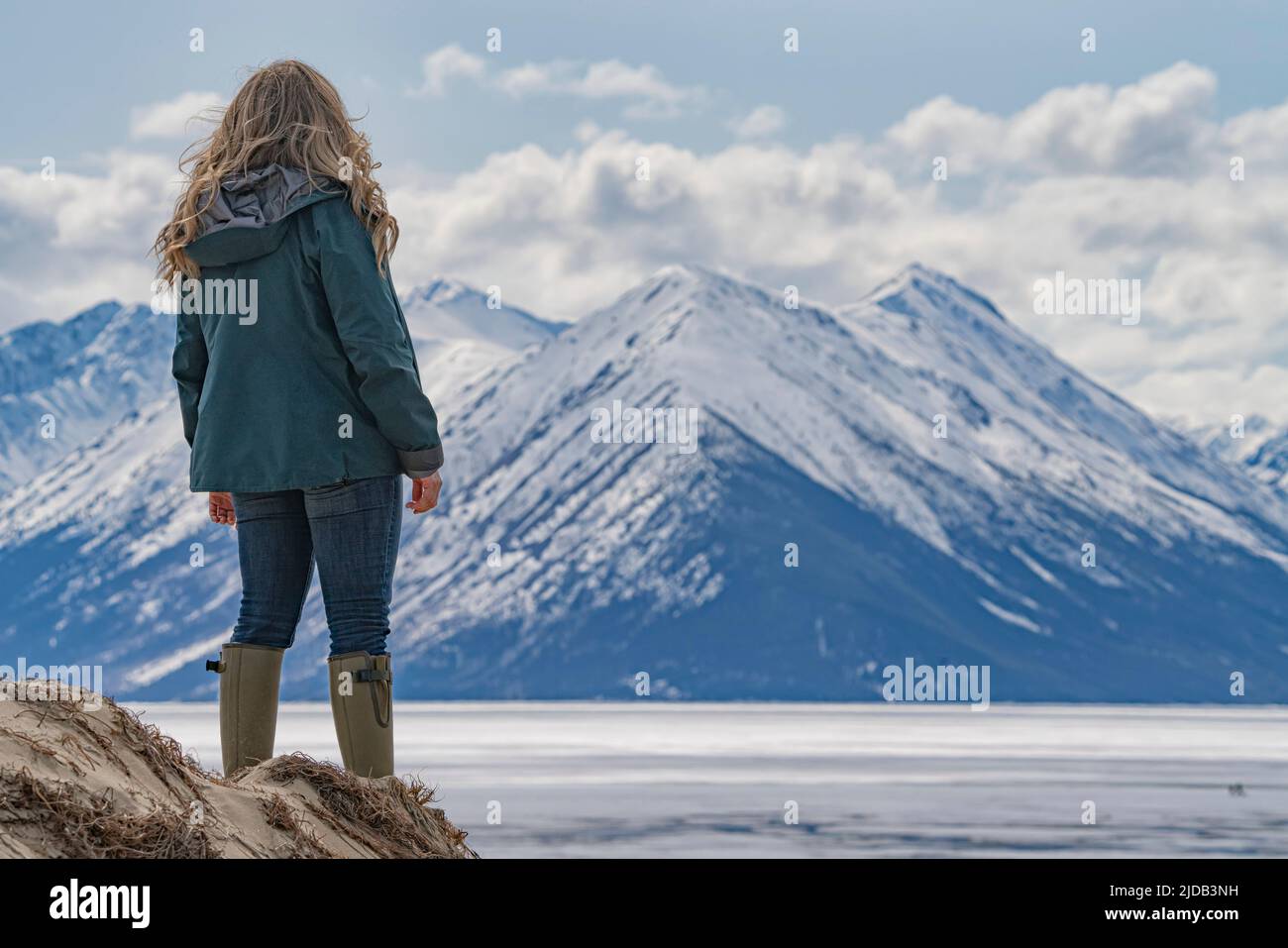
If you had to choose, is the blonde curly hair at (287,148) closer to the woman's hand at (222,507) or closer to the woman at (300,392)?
the woman at (300,392)

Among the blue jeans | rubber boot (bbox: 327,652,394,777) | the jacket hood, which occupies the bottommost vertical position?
rubber boot (bbox: 327,652,394,777)

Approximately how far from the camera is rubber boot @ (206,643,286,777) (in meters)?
6.32

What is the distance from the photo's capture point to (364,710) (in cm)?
618

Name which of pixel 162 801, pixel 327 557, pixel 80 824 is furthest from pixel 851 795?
pixel 80 824

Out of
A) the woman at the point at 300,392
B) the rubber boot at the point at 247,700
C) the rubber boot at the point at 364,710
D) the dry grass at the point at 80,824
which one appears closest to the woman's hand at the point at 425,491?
the woman at the point at 300,392

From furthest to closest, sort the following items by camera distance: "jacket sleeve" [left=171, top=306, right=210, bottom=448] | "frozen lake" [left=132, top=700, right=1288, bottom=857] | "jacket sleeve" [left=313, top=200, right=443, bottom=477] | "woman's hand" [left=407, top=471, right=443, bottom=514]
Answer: "frozen lake" [left=132, top=700, right=1288, bottom=857] → "jacket sleeve" [left=171, top=306, right=210, bottom=448] → "woman's hand" [left=407, top=471, right=443, bottom=514] → "jacket sleeve" [left=313, top=200, right=443, bottom=477]

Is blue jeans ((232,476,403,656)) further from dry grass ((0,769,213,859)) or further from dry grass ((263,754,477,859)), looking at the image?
dry grass ((0,769,213,859))

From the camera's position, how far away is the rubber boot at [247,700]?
632cm

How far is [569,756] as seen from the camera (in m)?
62.5

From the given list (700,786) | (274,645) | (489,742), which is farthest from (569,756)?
(274,645)

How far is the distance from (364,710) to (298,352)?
1289 mm

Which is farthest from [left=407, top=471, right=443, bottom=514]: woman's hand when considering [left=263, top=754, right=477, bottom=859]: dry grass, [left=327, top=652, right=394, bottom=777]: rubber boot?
[left=263, top=754, right=477, bottom=859]: dry grass

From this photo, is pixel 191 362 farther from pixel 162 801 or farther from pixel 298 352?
pixel 162 801
